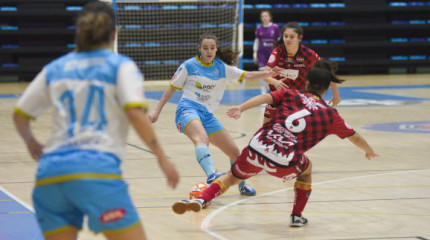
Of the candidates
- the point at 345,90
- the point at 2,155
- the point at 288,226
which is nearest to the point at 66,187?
the point at 288,226

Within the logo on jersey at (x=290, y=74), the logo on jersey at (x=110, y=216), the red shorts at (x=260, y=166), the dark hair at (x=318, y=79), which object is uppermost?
the dark hair at (x=318, y=79)

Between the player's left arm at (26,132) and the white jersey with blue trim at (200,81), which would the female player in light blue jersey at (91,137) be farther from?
the white jersey with blue trim at (200,81)

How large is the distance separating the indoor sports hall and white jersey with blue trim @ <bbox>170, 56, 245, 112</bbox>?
2.96 ft

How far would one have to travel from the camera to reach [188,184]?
6.61 metres

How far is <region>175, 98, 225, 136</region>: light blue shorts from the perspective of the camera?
242 inches

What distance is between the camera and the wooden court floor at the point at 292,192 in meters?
4.85

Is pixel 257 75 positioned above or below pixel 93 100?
below

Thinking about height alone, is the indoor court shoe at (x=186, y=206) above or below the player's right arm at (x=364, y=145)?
below

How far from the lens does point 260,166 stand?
15.6ft

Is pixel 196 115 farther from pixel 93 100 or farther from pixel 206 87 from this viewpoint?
pixel 93 100

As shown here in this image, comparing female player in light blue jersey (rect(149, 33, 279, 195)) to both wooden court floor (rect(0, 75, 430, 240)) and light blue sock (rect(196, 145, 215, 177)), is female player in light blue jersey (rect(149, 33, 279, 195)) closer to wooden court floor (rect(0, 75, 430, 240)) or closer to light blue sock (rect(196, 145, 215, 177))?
light blue sock (rect(196, 145, 215, 177))

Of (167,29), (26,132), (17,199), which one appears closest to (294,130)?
(26,132)

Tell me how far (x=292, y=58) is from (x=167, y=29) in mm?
13985

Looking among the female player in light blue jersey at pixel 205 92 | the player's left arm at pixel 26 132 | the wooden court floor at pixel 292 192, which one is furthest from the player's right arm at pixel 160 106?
the player's left arm at pixel 26 132
